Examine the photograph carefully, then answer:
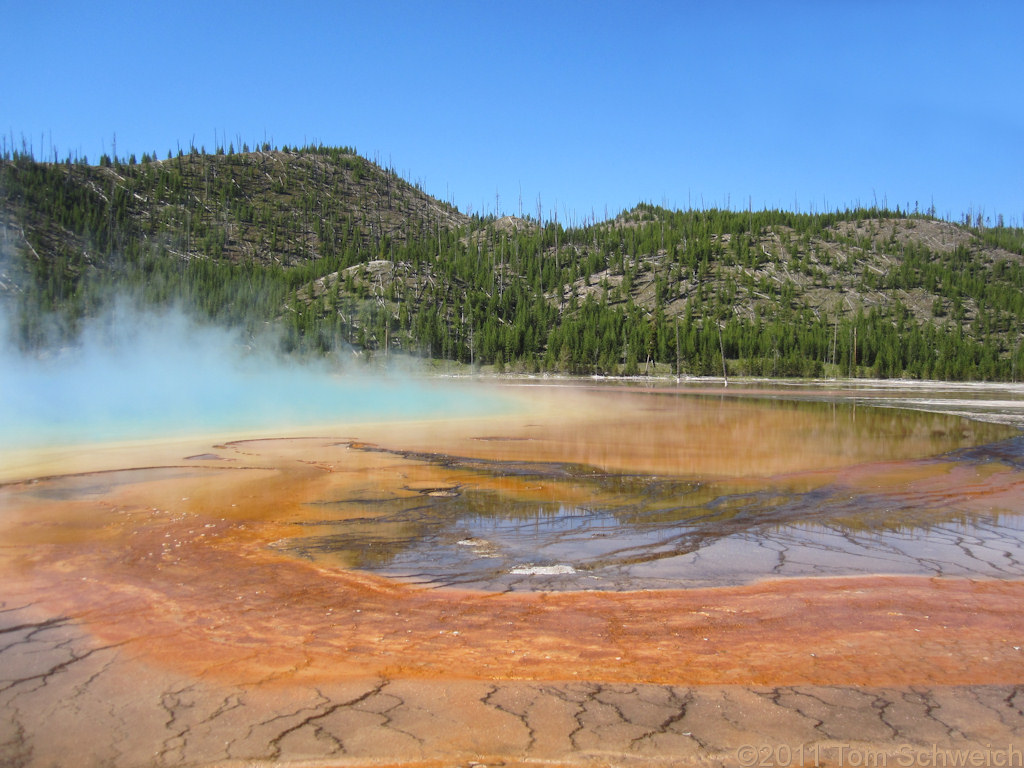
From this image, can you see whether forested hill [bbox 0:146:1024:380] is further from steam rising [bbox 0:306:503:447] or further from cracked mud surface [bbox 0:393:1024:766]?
cracked mud surface [bbox 0:393:1024:766]

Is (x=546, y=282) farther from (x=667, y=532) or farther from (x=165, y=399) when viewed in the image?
(x=667, y=532)

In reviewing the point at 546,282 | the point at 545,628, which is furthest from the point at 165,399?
the point at 546,282

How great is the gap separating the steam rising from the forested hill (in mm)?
32761

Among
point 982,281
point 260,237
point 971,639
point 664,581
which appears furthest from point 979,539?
point 260,237

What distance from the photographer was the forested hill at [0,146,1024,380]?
318 ft

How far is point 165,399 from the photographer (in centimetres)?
3506

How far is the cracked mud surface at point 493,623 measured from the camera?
4719mm

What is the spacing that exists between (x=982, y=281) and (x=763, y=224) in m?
42.8

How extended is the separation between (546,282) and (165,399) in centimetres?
10244

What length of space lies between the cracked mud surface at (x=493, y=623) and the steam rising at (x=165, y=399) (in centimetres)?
1052

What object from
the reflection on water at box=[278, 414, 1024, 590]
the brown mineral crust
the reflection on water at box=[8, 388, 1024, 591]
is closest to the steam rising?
the reflection on water at box=[8, 388, 1024, 591]

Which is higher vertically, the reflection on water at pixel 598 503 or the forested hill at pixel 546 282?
the forested hill at pixel 546 282

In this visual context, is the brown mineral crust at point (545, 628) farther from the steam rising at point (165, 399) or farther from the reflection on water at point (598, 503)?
the steam rising at point (165, 399)

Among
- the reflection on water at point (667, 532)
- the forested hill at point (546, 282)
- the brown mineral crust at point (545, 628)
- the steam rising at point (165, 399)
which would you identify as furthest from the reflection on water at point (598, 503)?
the forested hill at point (546, 282)
